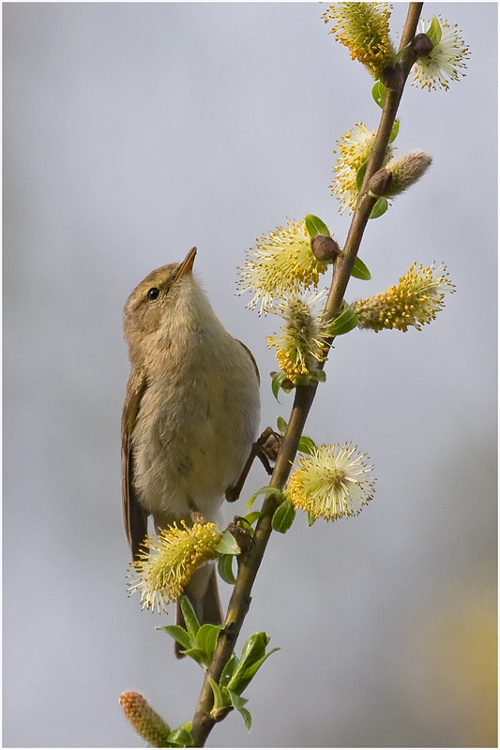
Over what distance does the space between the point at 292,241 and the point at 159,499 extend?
2.00m

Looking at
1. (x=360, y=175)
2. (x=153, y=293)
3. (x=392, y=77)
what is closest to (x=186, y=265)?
(x=153, y=293)

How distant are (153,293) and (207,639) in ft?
6.88

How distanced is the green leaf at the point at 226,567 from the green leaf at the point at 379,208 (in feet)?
2.72

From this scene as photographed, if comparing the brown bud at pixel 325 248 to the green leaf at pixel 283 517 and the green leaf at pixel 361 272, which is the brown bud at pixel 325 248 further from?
the green leaf at pixel 283 517

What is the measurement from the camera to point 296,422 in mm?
1599

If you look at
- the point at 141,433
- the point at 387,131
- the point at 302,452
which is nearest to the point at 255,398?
the point at 141,433

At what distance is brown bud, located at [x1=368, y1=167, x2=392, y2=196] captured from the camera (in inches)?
62.2

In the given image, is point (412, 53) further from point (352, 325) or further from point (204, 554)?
point (204, 554)

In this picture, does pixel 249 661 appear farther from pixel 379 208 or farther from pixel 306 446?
pixel 379 208

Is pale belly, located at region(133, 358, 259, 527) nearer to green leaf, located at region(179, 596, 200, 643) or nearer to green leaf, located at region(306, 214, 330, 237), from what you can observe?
green leaf, located at region(179, 596, 200, 643)

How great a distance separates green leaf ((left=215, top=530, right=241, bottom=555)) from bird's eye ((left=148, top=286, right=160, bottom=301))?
1.92m

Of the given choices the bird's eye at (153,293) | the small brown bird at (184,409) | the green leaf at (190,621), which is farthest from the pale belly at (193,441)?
the green leaf at (190,621)

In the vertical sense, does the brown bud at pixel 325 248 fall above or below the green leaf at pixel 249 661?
above

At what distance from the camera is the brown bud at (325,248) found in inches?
63.6
